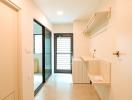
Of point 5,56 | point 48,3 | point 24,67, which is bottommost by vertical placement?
point 24,67

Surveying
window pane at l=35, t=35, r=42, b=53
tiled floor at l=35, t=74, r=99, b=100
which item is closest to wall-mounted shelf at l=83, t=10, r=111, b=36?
tiled floor at l=35, t=74, r=99, b=100

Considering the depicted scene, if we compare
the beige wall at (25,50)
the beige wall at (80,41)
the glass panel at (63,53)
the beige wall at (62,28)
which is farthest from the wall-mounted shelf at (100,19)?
the glass panel at (63,53)

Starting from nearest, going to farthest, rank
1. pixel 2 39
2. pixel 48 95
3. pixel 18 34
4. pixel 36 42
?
pixel 2 39
pixel 18 34
pixel 48 95
pixel 36 42

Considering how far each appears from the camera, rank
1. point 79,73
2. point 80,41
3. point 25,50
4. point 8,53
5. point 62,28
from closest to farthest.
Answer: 1. point 8,53
2. point 25,50
3. point 79,73
4. point 80,41
5. point 62,28

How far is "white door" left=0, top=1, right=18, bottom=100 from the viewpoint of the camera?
2.19m

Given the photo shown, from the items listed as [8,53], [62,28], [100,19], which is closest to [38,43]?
[62,28]

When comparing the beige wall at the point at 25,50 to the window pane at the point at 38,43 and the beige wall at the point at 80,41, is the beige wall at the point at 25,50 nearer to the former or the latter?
the window pane at the point at 38,43

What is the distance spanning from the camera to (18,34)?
2723 millimetres

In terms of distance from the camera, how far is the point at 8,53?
2.38 meters

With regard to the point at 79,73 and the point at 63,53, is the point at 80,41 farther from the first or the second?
the point at 79,73

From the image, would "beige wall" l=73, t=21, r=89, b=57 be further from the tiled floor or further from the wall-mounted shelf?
the wall-mounted shelf

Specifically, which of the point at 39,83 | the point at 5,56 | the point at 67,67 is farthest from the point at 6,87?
the point at 67,67

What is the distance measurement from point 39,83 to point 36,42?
150 cm

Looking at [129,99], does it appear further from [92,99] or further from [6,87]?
[92,99]
